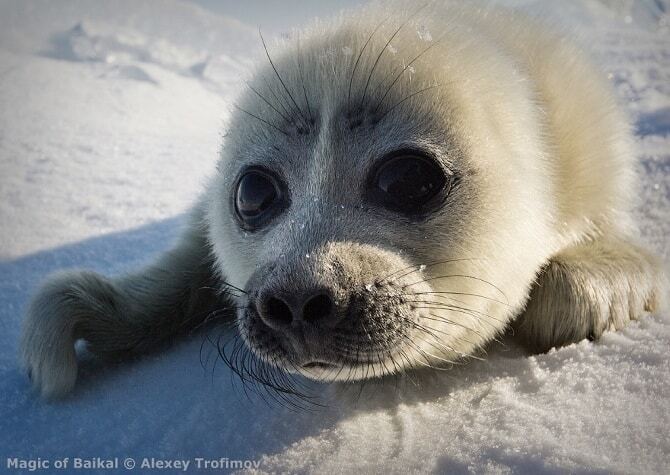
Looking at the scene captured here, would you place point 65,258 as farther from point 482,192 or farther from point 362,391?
point 482,192

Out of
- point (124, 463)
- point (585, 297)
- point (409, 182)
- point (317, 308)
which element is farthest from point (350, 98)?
point (124, 463)

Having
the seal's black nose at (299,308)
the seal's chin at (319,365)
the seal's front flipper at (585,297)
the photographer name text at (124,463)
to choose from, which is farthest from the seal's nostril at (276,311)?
the seal's front flipper at (585,297)

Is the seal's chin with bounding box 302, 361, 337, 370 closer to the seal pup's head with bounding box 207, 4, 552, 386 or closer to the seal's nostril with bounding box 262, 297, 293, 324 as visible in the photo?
the seal pup's head with bounding box 207, 4, 552, 386

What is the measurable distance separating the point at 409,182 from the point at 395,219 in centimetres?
10

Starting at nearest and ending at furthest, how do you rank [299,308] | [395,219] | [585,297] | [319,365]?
1. [299,308]
2. [319,365]
3. [395,219]
4. [585,297]

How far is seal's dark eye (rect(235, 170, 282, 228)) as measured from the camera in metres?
1.51

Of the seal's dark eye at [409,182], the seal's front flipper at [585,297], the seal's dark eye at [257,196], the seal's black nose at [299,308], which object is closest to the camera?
the seal's black nose at [299,308]

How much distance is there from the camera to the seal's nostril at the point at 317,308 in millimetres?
1166

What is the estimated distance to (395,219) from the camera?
137 cm

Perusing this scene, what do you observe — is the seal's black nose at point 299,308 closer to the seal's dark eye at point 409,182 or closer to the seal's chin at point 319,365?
the seal's chin at point 319,365

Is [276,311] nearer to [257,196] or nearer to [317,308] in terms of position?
[317,308]

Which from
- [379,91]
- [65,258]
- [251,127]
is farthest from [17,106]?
[379,91]

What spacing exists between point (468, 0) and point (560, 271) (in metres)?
1.16

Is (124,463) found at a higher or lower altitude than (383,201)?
lower
